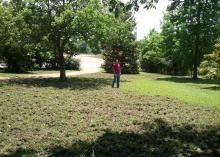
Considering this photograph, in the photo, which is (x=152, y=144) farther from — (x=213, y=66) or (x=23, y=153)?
(x=213, y=66)

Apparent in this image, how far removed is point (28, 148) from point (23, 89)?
1351 cm

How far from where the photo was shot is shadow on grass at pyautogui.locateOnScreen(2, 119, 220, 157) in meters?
9.57

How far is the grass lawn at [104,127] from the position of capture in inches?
388

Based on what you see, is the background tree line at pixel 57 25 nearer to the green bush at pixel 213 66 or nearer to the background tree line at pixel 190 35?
the green bush at pixel 213 66

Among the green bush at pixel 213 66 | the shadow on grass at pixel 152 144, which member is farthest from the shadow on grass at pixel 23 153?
the green bush at pixel 213 66

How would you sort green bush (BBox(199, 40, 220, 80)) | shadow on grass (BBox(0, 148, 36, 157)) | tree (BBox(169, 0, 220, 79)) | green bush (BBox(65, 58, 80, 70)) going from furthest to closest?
green bush (BBox(65, 58, 80, 70))
tree (BBox(169, 0, 220, 79))
green bush (BBox(199, 40, 220, 80))
shadow on grass (BBox(0, 148, 36, 157))

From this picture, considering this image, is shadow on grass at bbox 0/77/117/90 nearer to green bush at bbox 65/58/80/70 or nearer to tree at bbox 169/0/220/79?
tree at bbox 169/0/220/79

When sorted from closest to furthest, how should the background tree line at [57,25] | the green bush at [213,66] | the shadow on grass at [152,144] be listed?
1. the shadow on grass at [152,144]
2. the background tree line at [57,25]
3. the green bush at [213,66]

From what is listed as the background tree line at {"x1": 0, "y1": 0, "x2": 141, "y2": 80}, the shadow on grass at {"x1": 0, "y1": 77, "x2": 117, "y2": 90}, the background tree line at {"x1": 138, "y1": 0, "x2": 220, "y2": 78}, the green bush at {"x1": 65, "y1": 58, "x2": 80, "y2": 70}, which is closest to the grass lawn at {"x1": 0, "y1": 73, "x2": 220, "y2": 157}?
the shadow on grass at {"x1": 0, "y1": 77, "x2": 117, "y2": 90}

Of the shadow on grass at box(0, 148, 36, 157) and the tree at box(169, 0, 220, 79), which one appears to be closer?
the shadow on grass at box(0, 148, 36, 157)

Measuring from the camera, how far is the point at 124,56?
47.9m

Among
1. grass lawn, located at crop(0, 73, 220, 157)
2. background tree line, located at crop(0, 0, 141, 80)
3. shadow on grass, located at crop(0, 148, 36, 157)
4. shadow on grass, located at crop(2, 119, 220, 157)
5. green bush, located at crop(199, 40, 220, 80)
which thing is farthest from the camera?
green bush, located at crop(199, 40, 220, 80)

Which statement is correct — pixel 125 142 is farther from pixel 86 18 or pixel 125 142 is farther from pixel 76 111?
pixel 86 18

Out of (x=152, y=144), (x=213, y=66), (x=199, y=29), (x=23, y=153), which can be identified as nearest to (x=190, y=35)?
(x=199, y=29)
